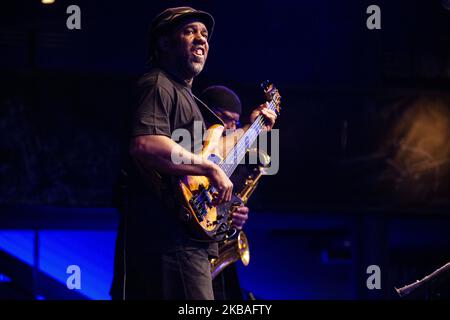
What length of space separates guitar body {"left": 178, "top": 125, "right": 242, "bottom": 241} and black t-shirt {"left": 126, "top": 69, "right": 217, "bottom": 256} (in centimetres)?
5

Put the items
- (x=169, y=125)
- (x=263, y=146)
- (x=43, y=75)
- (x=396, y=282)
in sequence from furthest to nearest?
1. (x=396, y=282)
2. (x=43, y=75)
3. (x=263, y=146)
4. (x=169, y=125)

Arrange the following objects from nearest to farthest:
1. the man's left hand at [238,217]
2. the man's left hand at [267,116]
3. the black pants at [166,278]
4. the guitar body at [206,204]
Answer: the black pants at [166,278] → the guitar body at [206,204] → the man's left hand at [238,217] → the man's left hand at [267,116]

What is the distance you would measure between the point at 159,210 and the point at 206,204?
30 centimetres

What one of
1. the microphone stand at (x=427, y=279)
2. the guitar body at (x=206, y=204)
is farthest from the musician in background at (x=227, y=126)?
the microphone stand at (x=427, y=279)

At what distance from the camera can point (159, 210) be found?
13.0ft

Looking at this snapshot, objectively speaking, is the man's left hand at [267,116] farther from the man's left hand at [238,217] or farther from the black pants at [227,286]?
the black pants at [227,286]

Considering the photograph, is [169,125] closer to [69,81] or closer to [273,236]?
[69,81]

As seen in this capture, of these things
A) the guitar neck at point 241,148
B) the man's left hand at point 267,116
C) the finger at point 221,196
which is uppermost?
the man's left hand at point 267,116

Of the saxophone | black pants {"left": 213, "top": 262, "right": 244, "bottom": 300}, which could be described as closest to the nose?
the saxophone

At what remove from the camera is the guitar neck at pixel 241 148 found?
14.8ft

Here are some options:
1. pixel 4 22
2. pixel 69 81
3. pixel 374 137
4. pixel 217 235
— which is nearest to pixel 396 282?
pixel 374 137

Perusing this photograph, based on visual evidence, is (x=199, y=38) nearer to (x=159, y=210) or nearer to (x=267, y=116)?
(x=267, y=116)

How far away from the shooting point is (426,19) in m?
9.64

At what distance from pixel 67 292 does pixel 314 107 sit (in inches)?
141
